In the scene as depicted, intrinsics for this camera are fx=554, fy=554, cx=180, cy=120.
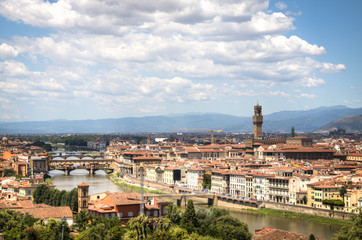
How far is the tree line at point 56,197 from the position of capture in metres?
32.4

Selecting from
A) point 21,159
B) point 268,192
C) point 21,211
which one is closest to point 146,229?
point 21,211

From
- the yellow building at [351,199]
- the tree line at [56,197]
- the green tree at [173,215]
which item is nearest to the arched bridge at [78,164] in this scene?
the tree line at [56,197]

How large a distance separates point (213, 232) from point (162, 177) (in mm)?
36669

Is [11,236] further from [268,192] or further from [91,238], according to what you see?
[268,192]

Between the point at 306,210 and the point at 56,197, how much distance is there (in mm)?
16645

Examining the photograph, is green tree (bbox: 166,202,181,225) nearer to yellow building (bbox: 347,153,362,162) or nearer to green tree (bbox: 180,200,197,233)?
green tree (bbox: 180,200,197,233)

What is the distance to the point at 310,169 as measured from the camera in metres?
49.6

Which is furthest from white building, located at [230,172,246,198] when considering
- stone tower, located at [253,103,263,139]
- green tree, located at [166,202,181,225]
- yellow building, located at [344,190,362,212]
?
stone tower, located at [253,103,263,139]

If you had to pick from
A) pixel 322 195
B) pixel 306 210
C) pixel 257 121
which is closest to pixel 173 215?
pixel 306 210

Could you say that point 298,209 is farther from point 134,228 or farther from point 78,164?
point 78,164

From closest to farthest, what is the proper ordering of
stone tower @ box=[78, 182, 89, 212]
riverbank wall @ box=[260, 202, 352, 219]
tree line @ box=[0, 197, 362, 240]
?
tree line @ box=[0, 197, 362, 240] → stone tower @ box=[78, 182, 89, 212] → riverbank wall @ box=[260, 202, 352, 219]

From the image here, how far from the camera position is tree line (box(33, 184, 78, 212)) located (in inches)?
1274

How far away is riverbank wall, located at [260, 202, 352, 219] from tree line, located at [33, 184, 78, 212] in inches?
588

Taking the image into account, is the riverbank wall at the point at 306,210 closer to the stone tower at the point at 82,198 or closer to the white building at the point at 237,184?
the white building at the point at 237,184
